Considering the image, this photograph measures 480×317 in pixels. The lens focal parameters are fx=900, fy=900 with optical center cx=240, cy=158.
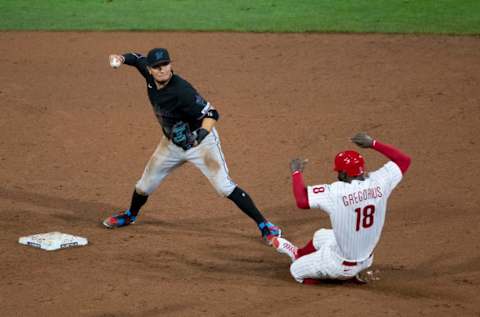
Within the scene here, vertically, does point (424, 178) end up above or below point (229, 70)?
below

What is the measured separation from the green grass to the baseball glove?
279 inches

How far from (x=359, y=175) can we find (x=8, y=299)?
10.4 feet

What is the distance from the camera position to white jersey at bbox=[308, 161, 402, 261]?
7.54 m

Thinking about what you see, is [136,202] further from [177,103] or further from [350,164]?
[350,164]

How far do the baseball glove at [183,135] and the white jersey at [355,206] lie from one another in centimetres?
161

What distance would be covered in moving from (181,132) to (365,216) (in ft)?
6.96

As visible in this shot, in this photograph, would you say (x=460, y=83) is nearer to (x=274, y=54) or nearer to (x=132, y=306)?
(x=274, y=54)

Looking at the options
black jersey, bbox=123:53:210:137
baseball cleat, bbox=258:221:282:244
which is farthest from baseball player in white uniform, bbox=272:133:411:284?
black jersey, bbox=123:53:210:137

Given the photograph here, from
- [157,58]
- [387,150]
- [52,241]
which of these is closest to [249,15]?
[157,58]

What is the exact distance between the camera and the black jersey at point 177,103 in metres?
8.61

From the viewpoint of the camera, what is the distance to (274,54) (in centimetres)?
1438

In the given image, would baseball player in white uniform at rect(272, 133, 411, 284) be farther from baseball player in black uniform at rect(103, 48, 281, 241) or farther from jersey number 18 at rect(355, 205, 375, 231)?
baseball player in black uniform at rect(103, 48, 281, 241)

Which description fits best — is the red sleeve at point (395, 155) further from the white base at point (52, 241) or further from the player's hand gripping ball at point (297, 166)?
the white base at point (52, 241)

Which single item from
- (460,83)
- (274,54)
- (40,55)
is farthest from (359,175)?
(40,55)
